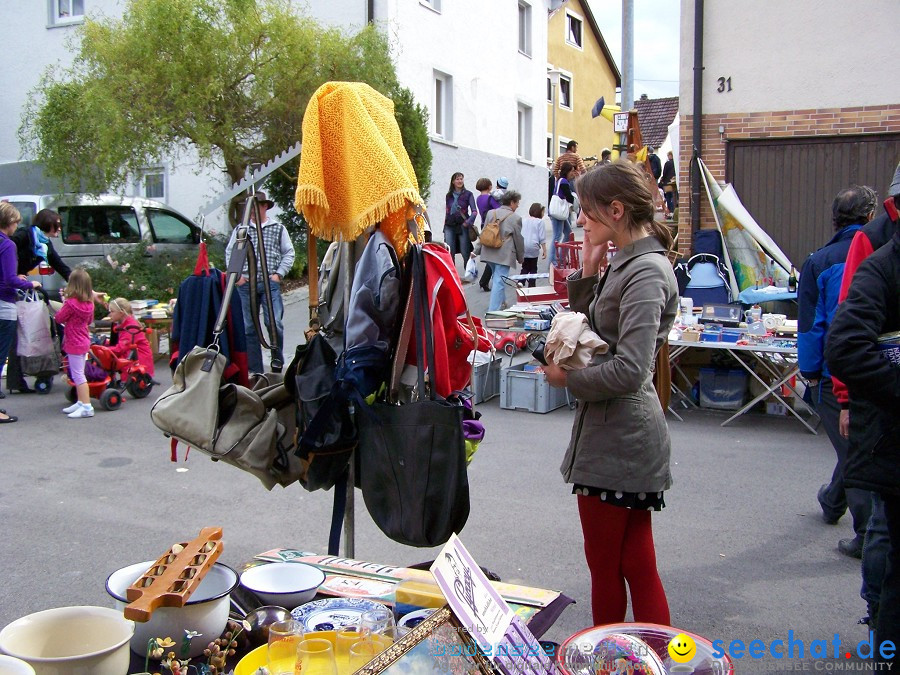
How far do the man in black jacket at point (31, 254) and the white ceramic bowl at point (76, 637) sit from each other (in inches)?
307

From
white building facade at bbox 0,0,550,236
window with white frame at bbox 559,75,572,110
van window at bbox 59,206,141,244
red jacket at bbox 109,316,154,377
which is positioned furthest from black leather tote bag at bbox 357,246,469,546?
window with white frame at bbox 559,75,572,110

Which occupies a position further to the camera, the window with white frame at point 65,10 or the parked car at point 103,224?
the window with white frame at point 65,10

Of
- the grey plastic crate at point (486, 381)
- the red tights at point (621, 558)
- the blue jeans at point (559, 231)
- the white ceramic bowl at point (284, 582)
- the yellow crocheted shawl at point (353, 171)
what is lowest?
the grey plastic crate at point (486, 381)

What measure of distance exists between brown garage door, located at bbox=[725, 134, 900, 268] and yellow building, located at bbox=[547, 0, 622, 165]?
1948 cm

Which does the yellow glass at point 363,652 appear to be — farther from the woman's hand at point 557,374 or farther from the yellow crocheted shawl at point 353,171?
the yellow crocheted shawl at point 353,171

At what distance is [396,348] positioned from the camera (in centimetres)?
271

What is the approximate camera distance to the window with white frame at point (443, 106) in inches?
792

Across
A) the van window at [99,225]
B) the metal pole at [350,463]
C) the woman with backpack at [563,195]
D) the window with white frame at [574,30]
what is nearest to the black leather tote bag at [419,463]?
the metal pole at [350,463]

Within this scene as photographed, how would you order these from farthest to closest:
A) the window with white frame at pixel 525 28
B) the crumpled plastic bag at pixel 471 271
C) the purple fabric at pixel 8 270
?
the window with white frame at pixel 525 28
the crumpled plastic bag at pixel 471 271
the purple fabric at pixel 8 270

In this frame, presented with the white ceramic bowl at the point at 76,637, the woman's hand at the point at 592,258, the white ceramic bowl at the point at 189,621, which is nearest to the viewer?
the white ceramic bowl at the point at 76,637

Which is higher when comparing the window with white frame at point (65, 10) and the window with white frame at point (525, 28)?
the window with white frame at point (525, 28)

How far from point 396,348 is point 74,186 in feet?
39.4

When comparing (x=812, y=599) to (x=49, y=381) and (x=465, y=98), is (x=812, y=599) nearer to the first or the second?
(x=49, y=381)

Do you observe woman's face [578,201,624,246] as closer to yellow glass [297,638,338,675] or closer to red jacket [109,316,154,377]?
yellow glass [297,638,338,675]
